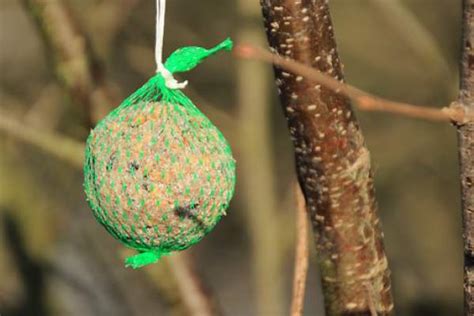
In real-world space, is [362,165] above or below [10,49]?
below

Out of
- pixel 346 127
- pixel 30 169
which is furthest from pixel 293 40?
pixel 30 169

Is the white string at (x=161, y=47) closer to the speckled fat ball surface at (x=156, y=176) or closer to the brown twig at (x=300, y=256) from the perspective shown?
the speckled fat ball surface at (x=156, y=176)

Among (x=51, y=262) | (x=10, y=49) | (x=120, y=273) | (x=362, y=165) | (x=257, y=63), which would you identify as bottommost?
(x=120, y=273)

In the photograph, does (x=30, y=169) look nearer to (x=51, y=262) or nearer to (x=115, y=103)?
(x=51, y=262)

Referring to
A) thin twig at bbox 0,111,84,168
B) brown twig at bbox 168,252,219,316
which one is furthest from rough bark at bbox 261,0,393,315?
thin twig at bbox 0,111,84,168

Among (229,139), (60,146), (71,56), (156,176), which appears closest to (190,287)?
(60,146)

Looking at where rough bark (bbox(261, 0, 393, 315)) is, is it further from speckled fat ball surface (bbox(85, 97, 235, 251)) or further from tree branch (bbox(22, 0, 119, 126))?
tree branch (bbox(22, 0, 119, 126))
